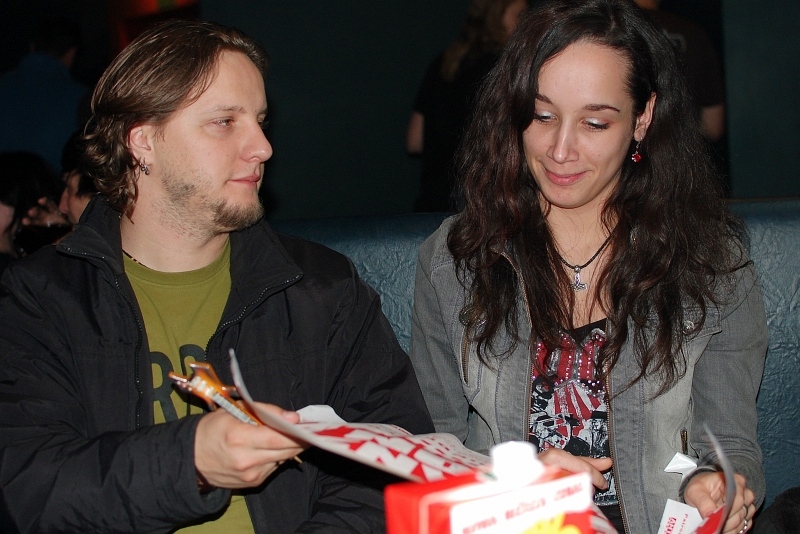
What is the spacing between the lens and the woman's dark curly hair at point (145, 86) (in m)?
2.03

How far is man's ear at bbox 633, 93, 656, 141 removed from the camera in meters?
2.22

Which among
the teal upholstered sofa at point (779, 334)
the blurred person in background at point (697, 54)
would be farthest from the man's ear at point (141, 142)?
the blurred person in background at point (697, 54)

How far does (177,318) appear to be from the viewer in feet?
6.57

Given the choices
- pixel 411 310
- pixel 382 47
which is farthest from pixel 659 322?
pixel 382 47

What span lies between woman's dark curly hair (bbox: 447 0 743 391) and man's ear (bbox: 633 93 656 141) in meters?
0.01

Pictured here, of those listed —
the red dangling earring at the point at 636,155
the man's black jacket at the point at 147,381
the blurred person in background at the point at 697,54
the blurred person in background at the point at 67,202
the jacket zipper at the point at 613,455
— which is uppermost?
the blurred person in background at the point at 697,54

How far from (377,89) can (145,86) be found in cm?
362

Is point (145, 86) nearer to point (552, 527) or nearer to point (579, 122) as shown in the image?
point (579, 122)

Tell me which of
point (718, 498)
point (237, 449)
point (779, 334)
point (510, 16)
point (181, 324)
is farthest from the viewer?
point (510, 16)

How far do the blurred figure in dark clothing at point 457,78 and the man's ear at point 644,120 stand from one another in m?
1.51

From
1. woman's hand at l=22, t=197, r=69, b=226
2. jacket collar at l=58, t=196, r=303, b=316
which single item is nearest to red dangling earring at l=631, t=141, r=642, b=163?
jacket collar at l=58, t=196, r=303, b=316

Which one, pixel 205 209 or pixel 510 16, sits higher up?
pixel 510 16

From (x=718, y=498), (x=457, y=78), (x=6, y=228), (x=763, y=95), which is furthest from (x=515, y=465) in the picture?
(x=763, y=95)

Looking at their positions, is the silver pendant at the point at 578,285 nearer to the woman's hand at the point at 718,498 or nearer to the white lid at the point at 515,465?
the woman's hand at the point at 718,498
